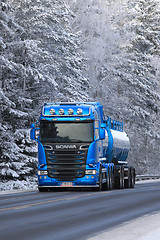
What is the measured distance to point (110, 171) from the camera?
28156 mm

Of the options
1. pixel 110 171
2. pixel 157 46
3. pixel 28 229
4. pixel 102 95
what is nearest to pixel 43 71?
pixel 110 171

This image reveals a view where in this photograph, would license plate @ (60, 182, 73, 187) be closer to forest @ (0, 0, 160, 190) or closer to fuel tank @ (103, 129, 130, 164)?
fuel tank @ (103, 129, 130, 164)

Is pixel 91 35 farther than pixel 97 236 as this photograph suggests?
Yes

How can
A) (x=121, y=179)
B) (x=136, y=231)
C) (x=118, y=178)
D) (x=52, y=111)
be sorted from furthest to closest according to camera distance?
(x=121, y=179) < (x=118, y=178) < (x=52, y=111) < (x=136, y=231)

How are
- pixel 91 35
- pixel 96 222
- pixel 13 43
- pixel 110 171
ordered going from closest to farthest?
pixel 96 222
pixel 110 171
pixel 13 43
pixel 91 35

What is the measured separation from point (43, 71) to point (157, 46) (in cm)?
3401

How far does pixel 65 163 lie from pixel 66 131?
1.27m

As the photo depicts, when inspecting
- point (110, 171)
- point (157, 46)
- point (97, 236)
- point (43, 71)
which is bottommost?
point (97, 236)

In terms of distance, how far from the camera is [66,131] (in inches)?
974

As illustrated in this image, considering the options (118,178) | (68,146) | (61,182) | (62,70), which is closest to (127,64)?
(62,70)

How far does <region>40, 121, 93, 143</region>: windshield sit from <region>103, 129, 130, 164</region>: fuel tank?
2.33m

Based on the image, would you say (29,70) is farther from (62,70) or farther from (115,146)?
(62,70)

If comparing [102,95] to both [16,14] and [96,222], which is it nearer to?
[16,14]

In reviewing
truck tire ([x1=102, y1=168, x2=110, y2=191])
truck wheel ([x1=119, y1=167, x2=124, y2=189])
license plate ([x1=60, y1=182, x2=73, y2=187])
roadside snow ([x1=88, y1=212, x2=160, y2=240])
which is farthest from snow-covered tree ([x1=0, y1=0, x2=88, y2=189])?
roadside snow ([x1=88, y1=212, x2=160, y2=240])
